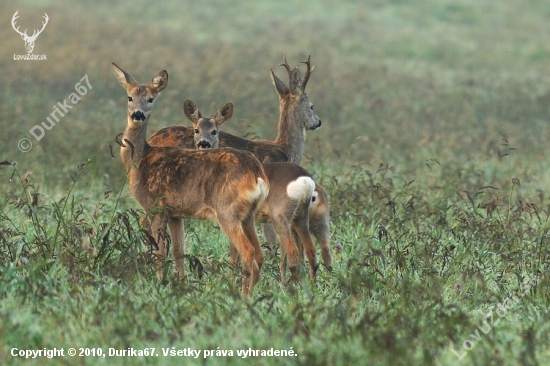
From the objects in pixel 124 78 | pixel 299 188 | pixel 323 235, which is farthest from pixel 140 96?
pixel 323 235

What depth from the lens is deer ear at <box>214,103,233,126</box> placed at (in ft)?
29.6

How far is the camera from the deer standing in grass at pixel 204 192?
22.5ft

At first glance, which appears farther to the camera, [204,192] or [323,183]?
[323,183]

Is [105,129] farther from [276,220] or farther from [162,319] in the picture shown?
[162,319]

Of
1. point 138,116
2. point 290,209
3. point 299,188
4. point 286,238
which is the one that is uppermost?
point 138,116

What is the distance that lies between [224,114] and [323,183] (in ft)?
5.01

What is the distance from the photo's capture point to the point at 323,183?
10.1 metres

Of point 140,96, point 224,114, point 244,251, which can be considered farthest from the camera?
point 224,114

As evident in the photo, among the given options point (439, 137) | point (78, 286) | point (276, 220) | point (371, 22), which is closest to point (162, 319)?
point (78, 286)

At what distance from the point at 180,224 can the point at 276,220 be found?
0.77 meters

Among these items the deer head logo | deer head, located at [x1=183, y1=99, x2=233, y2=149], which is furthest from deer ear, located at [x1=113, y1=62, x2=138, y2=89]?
the deer head logo

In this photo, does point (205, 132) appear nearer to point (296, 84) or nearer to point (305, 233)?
point (296, 84)

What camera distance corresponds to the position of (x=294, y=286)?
6441 millimetres

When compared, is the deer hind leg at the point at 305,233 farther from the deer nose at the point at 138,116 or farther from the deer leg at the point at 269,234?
the deer nose at the point at 138,116
